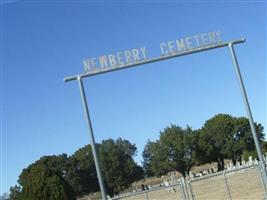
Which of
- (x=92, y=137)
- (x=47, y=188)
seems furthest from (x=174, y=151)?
(x=92, y=137)

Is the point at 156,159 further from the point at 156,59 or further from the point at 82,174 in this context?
the point at 156,59

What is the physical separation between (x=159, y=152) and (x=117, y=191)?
10858 mm

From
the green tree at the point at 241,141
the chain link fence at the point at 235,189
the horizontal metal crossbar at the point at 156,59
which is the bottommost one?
the chain link fence at the point at 235,189

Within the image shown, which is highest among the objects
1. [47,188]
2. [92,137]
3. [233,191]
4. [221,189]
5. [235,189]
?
[47,188]

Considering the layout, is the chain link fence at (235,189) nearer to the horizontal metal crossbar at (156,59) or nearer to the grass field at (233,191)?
the grass field at (233,191)

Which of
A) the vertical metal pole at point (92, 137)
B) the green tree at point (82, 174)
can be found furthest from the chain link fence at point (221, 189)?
the green tree at point (82, 174)

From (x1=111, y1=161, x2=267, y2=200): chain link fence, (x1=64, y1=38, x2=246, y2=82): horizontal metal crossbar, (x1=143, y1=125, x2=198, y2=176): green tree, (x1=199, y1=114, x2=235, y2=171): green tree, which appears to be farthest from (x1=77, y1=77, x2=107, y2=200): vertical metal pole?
(x1=199, y1=114, x2=235, y2=171): green tree

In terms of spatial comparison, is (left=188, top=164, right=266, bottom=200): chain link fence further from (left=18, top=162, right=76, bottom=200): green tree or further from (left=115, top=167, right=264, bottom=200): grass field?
(left=18, top=162, right=76, bottom=200): green tree

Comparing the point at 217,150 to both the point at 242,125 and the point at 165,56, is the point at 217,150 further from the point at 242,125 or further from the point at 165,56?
the point at 165,56

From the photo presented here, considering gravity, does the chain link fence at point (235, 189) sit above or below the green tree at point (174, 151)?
below

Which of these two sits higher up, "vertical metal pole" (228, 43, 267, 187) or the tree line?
the tree line

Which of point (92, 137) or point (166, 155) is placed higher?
point (166, 155)

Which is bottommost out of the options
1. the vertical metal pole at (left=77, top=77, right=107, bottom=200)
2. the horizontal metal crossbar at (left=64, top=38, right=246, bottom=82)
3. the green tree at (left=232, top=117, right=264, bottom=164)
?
the vertical metal pole at (left=77, top=77, right=107, bottom=200)

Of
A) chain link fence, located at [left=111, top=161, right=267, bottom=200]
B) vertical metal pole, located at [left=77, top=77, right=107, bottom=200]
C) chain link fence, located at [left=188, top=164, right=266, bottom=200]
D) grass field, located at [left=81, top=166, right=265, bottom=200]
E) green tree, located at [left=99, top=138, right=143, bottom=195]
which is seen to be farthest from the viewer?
green tree, located at [left=99, top=138, right=143, bottom=195]
